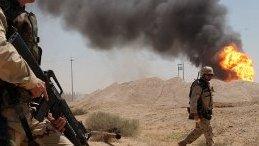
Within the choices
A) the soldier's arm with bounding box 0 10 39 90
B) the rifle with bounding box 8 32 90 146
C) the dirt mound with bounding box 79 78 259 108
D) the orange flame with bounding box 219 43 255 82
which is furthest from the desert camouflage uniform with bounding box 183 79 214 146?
the orange flame with bounding box 219 43 255 82

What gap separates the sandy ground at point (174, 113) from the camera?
12930 millimetres

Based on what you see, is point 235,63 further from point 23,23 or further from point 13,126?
point 13,126

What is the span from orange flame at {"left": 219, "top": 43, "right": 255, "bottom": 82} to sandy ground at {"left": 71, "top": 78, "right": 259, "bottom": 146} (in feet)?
7.59

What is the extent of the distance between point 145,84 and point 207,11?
25.8ft

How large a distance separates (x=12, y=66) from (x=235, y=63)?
110 ft

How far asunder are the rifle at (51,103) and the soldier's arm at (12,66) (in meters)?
0.32

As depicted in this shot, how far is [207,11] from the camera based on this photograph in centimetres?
4097

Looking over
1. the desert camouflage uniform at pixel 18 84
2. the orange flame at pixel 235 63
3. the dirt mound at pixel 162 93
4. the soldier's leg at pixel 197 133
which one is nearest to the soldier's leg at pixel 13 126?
the desert camouflage uniform at pixel 18 84

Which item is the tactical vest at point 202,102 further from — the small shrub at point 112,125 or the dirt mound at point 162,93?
the dirt mound at point 162,93

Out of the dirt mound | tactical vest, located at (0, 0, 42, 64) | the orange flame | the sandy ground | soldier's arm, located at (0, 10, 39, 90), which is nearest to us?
soldier's arm, located at (0, 10, 39, 90)

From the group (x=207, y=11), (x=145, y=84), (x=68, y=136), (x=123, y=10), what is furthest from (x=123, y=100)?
(x=68, y=136)

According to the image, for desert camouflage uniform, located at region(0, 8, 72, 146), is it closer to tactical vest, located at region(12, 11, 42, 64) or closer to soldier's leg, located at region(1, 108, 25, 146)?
soldier's leg, located at region(1, 108, 25, 146)

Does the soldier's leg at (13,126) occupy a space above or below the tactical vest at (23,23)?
below

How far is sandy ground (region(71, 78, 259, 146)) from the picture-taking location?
12.9 m
